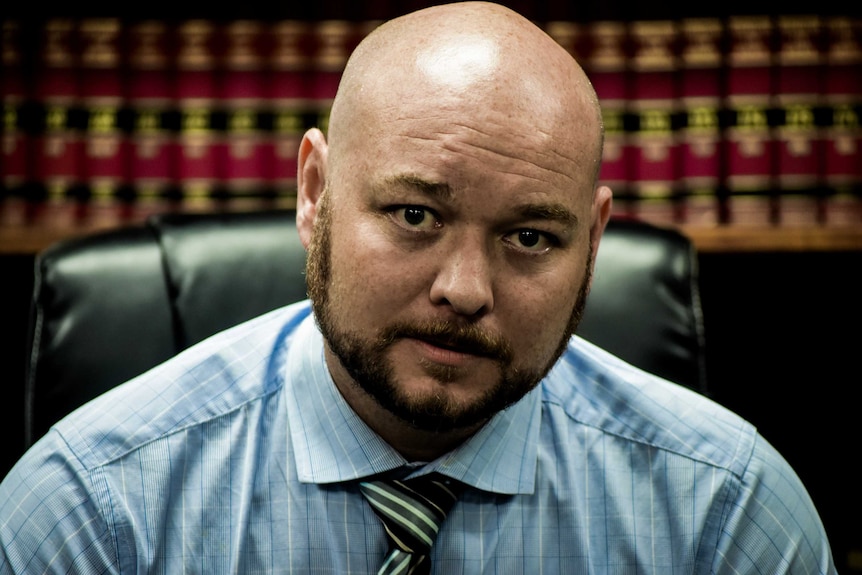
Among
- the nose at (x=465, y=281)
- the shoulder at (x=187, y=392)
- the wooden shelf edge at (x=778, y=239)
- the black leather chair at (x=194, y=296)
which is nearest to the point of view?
the nose at (x=465, y=281)

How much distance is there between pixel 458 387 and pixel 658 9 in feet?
4.08

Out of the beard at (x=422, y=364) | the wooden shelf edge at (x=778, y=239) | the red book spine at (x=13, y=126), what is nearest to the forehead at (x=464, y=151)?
the beard at (x=422, y=364)

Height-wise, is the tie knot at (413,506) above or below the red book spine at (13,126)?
below

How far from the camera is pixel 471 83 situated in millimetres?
978

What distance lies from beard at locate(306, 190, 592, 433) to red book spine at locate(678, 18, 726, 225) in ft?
3.05

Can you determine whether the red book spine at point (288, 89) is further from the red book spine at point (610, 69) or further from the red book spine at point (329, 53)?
the red book spine at point (610, 69)

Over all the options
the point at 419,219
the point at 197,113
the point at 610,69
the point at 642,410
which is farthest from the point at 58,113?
the point at 642,410

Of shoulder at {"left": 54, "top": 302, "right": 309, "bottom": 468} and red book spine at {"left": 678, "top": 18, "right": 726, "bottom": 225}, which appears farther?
red book spine at {"left": 678, "top": 18, "right": 726, "bottom": 225}

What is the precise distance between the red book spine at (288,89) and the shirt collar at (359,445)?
81cm

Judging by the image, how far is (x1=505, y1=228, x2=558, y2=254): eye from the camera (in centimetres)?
99

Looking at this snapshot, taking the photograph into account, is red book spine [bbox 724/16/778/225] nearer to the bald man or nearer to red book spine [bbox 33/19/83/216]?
the bald man

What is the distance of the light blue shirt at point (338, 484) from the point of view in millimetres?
1019

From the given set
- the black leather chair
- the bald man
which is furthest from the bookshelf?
the bald man

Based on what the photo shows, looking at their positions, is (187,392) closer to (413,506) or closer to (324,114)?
(413,506)
